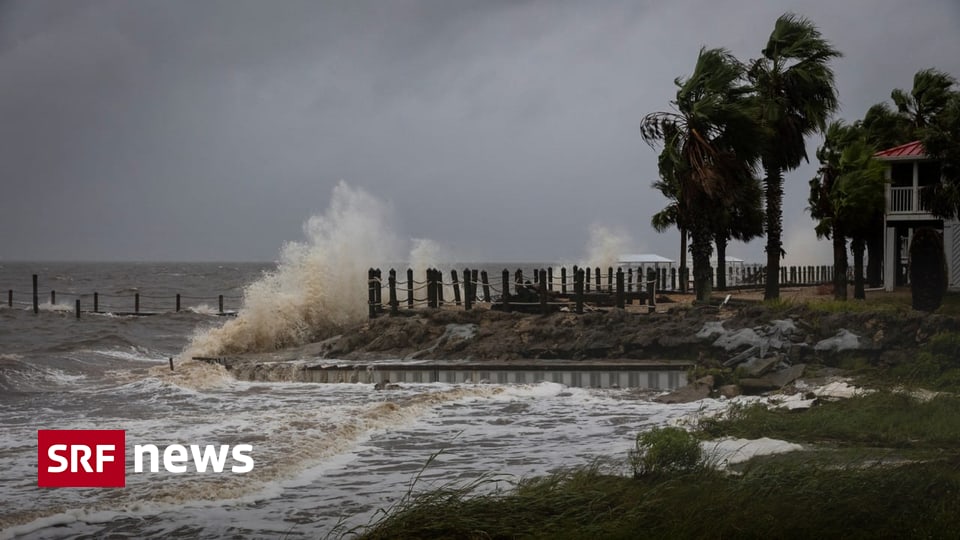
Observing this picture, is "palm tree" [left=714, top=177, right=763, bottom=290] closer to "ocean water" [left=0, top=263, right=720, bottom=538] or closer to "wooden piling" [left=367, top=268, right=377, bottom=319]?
"wooden piling" [left=367, top=268, right=377, bottom=319]

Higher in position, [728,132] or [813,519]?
[728,132]

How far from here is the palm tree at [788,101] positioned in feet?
68.2

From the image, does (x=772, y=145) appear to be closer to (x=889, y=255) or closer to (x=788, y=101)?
(x=788, y=101)

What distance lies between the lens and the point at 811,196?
31922 millimetres

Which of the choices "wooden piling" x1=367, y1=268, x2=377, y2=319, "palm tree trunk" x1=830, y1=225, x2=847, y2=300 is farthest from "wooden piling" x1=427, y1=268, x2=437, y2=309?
"palm tree trunk" x1=830, y1=225, x2=847, y2=300

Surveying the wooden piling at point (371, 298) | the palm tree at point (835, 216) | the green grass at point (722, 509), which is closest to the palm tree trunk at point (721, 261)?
the palm tree at point (835, 216)

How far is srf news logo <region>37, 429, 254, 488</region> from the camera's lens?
807cm

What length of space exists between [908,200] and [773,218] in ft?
16.0

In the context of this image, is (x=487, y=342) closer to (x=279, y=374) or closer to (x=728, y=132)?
(x=279, y=374)

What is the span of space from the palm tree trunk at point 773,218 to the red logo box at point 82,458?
14512mm

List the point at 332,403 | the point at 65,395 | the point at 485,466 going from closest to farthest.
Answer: the point at 485,466 < the point at 332,403 < the point at 65,395

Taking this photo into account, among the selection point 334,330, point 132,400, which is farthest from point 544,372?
→ point 334,330

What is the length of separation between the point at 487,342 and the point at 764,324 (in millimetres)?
4644

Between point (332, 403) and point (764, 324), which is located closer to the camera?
point (332, 403)
